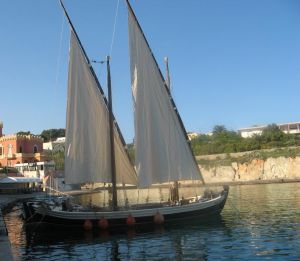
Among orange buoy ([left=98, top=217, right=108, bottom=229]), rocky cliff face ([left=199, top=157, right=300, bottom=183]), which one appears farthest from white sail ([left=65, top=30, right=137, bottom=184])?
rocky cliff face ([left=199, top=157, right=300, bottom=183])

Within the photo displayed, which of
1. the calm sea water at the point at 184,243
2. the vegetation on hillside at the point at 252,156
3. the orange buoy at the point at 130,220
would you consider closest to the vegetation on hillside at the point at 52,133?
the vegetation on hillside at the point at 252,156

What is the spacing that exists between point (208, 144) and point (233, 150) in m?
8.63

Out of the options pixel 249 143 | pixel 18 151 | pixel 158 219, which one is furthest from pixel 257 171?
pixel 158 219

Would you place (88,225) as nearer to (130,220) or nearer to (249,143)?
(130,220)

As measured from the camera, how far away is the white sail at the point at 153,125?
27031 millimetres

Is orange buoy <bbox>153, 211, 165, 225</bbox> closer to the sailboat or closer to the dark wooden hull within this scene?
the dark wooden hull

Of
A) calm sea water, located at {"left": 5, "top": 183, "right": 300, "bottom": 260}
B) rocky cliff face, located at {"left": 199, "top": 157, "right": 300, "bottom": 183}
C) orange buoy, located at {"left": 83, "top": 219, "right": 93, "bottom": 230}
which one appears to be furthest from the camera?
rocky cliff face, located at {"left": 199, "top": 157, "right": 300, "bottom": 183}

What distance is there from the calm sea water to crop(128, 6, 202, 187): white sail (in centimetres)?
351

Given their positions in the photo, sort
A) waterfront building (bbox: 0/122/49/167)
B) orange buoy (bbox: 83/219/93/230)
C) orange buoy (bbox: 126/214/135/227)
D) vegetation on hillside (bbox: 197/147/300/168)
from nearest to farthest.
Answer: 1. orange buoy (bbox: 83/219/93/230)
2. orange buoy (bbox: 126/214/135/227)
3. waterfront building (bbox: 0/122/49/167)
4. vegetation on hillside (bbox: 197/147/300/168)

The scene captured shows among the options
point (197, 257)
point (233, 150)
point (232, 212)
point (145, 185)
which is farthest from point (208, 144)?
point (197, 257)

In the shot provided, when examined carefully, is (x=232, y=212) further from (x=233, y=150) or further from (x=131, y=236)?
(x=233, y=150)

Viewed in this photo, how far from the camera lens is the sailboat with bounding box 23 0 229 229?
27.0m

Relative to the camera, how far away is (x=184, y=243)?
2106 centimetres

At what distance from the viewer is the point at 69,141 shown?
27.4 m
